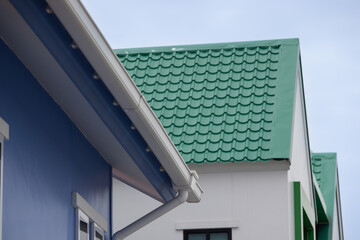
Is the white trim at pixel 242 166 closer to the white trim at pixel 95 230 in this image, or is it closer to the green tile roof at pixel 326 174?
the white trim at pixel 95 230

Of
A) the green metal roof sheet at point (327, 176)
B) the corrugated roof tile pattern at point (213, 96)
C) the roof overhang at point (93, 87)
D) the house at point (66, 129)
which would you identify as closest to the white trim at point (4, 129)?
the house at point (66, 129)

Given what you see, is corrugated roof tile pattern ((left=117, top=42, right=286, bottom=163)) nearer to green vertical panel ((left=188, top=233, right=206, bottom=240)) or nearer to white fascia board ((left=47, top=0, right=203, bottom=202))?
green vertical panel ((left=188, top=233, right=206, bottom=240))

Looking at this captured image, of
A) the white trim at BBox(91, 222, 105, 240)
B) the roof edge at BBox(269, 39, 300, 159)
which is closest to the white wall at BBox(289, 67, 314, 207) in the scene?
the roof edge at BBox(269, 39, 300, 159)

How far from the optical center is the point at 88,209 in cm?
827

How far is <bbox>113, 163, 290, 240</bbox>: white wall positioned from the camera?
559 inches

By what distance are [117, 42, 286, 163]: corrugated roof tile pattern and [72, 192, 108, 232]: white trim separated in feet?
17.8

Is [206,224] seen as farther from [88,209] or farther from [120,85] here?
[120,85]

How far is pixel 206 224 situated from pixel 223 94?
7.15ft

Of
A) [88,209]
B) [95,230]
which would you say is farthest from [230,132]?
[88,209]

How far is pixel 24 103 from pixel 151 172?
1.92 metres

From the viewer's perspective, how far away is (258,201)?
47.0 feet

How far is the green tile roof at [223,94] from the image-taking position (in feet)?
46.9

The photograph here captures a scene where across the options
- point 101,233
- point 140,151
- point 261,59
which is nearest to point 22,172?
point 140,151

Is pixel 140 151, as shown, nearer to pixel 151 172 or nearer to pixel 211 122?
pixel 151 172
